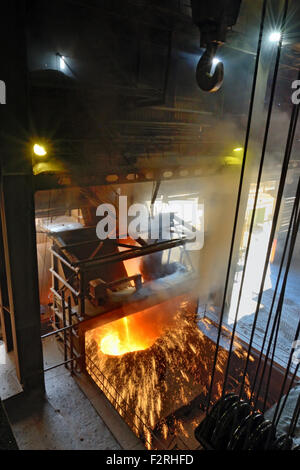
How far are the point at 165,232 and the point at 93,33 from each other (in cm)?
452

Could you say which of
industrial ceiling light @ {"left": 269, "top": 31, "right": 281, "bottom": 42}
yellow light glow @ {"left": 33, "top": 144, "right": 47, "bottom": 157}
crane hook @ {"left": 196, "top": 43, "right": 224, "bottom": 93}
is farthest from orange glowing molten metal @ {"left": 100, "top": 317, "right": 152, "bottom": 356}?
industrial ceiling light @ {"left": 269, "top": 31, "right": 281, "bottom": 42}

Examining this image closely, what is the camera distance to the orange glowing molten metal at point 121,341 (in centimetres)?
746

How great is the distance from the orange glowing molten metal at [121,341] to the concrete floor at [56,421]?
2.78 m

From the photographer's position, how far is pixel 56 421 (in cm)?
396

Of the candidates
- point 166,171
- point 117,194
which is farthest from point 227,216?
point 166,171

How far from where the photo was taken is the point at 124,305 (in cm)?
637

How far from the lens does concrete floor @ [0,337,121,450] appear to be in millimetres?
3709

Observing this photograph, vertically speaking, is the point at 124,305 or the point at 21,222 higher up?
the point at 21,222

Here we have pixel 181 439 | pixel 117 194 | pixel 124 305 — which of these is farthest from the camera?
pixel 117 194

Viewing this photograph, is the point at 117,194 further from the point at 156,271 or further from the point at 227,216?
the point at 227,216

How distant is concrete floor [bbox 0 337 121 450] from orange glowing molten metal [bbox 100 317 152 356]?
278cm

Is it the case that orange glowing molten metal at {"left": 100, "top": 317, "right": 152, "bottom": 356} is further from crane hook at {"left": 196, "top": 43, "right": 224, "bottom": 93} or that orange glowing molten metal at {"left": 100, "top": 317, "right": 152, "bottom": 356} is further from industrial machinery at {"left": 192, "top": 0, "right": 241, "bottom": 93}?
industrial machinery at {"left": 192, "top": 0, "right": 241, "bottom": 93}

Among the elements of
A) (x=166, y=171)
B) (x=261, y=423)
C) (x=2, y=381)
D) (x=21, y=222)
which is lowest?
(x=2, y=381)

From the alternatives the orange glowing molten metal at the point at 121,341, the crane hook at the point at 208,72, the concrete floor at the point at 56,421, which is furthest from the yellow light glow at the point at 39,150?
the orange glowing molten metal at the point at 121,341
